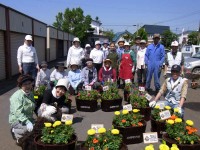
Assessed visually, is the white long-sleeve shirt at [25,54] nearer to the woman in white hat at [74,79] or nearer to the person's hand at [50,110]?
the woman in white hat at [74,79]

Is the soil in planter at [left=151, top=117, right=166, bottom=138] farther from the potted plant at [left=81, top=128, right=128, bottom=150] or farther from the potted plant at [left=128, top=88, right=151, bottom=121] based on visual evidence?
the potted plant at [left=81, top=128, right=128, bottom=150]

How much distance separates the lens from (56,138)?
378 cm

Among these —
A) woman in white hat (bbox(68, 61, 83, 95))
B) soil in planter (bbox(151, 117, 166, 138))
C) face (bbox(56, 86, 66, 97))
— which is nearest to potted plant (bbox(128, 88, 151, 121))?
soil in planter (bbox(151, 117, 166, 138))

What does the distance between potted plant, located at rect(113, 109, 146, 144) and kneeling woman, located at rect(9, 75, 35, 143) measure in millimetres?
1552

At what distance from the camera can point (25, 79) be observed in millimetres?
4629

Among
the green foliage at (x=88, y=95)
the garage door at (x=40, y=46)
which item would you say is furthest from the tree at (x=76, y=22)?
the green foliage at (x=88, y=95)

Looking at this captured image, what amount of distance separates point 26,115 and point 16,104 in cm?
36

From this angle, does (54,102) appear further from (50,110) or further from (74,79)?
(74,79)

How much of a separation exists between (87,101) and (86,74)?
174 centimetres

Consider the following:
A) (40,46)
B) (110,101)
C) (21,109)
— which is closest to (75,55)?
A: (110,101)

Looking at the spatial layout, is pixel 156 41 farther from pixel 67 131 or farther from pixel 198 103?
pixel 67 131

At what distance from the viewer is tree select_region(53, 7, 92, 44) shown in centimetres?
5231

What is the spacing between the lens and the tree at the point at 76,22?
52312 millimetres

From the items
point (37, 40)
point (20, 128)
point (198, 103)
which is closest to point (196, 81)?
point (198, 103)
